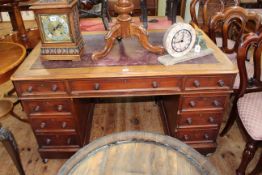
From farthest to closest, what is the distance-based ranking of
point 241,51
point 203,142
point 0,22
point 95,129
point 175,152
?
A: point 0,22 < point 95,129 < point 203,142 < point 241,51 < point 175,152

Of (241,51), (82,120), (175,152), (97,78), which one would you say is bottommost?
(82,120)

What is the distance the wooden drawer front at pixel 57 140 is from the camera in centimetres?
174

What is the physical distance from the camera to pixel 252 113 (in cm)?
150

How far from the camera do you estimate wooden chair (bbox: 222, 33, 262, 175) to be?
4.63 feet

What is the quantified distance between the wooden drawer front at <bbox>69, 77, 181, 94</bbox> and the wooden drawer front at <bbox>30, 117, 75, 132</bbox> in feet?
0.95

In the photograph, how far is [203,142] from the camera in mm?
1803

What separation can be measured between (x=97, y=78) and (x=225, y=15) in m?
1.17

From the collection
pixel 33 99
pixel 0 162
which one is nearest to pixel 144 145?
pixel 33 99

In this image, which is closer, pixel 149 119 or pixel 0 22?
pixel 149 119

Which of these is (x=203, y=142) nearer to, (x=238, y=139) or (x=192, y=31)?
(x=238, y=139)

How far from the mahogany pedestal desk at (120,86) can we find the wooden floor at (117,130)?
24 cm

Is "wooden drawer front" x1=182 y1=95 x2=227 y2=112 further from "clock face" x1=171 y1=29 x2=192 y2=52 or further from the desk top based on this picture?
"clock face" x1=171 y1=29 x2=192 y2=52

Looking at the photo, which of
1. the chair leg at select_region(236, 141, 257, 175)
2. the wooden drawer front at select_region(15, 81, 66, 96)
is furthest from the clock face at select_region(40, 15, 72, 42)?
the chair leg at select_region(236, 141, 257, 175)

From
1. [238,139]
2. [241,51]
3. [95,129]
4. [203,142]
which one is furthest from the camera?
[95,129]
